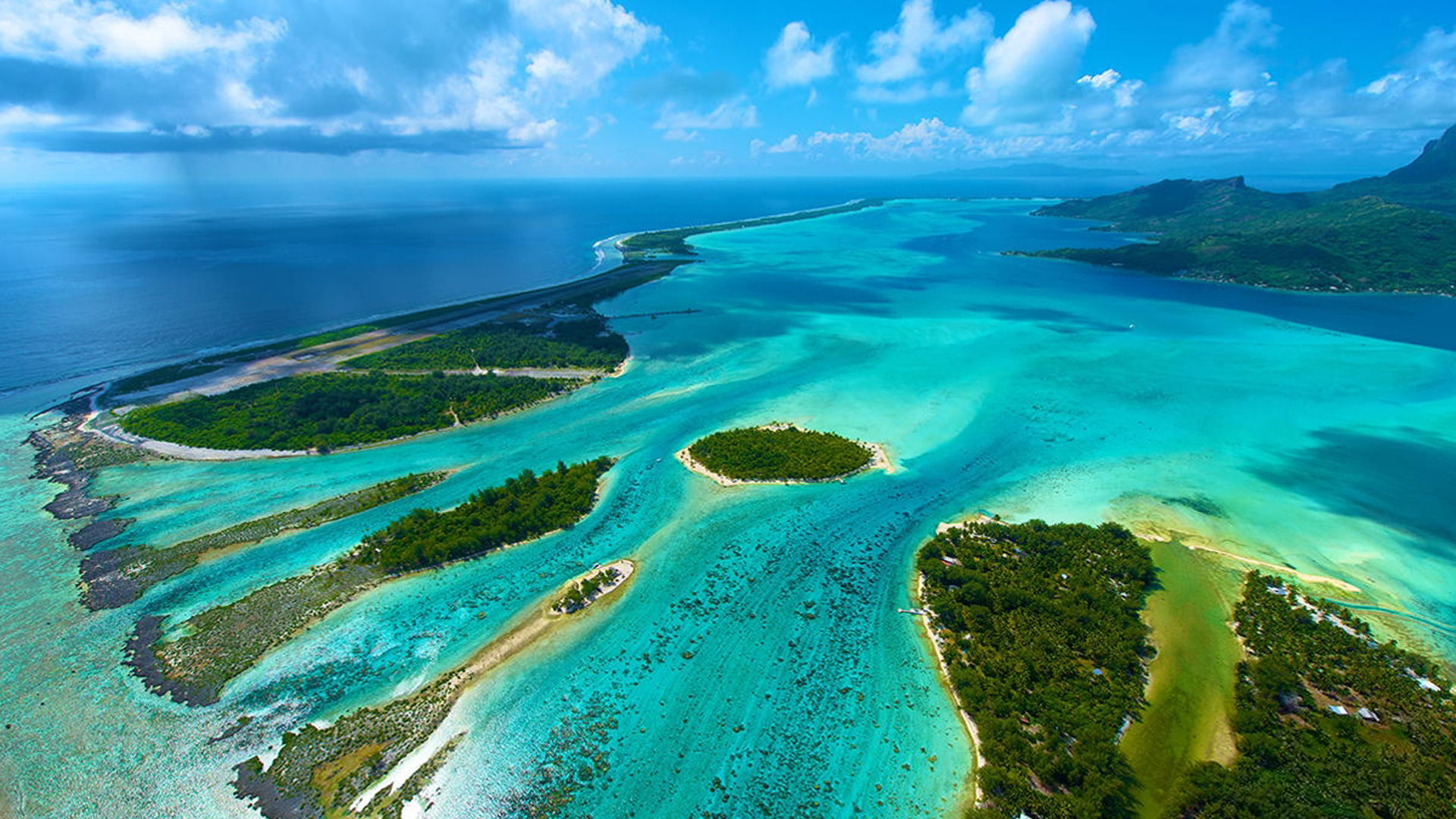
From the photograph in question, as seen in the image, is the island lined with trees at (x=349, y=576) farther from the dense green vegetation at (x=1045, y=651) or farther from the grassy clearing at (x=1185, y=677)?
the grassy clearing at (x=1185, y=677)

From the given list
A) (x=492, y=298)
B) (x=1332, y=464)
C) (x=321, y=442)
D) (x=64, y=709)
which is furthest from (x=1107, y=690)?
(x=492, y=298)

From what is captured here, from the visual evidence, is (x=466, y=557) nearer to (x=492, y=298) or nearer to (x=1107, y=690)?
(x=1107, y=690)

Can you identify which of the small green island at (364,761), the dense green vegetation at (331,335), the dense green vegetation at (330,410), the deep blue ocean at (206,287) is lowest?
the small green island at (364,761)

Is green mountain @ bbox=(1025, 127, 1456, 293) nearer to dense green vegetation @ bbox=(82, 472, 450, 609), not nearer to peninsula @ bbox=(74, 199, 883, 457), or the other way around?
peninsula @ bbox=(74, 199, 883, 457)

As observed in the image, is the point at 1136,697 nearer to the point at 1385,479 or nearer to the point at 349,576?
the point at 1385,479

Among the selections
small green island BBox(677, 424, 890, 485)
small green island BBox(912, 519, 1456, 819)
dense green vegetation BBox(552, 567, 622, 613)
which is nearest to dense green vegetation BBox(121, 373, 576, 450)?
small green island BBox(677, 424, 890, 485)

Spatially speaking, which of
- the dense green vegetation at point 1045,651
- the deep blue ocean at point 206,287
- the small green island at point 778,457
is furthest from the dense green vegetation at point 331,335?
the dense green vegetation at point 1045,651

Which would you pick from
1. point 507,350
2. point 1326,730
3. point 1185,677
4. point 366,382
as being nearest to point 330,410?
point 366,382
